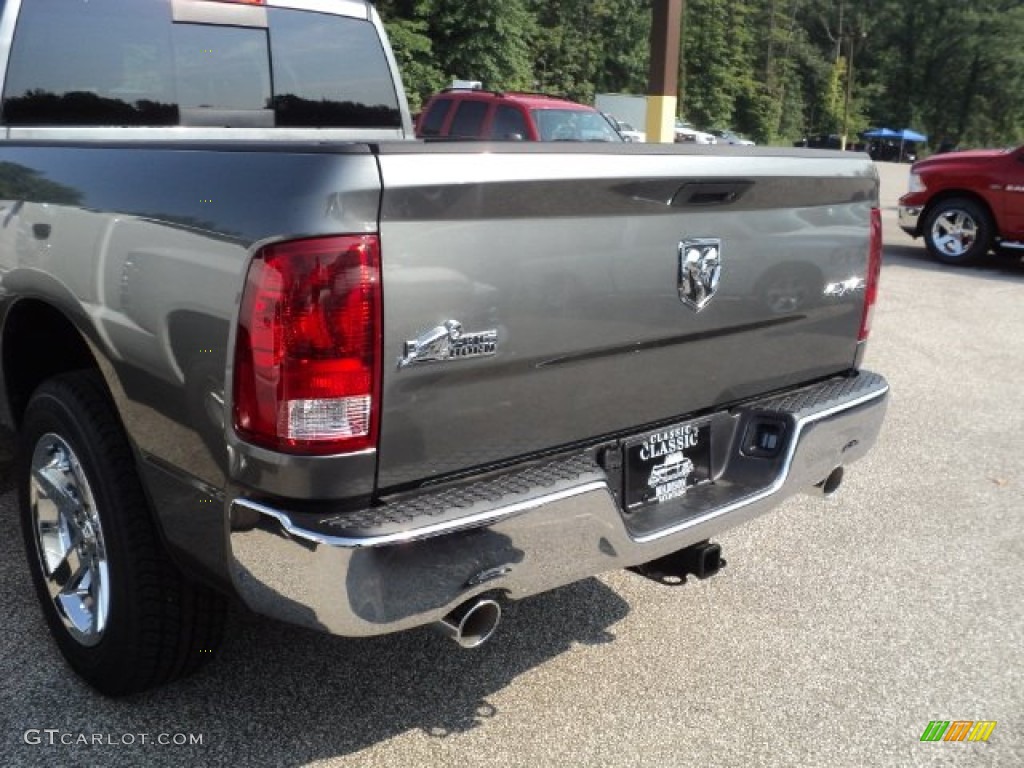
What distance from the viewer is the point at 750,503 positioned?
279cm

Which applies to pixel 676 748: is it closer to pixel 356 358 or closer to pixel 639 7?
pixel 356 358

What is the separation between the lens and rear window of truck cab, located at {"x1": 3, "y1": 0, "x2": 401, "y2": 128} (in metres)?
3.42

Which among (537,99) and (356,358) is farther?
(537,99)

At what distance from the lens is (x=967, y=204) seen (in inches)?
458

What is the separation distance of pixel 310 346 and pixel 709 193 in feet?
3.93

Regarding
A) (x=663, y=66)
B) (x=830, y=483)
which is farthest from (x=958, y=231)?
(x=830, y=483)

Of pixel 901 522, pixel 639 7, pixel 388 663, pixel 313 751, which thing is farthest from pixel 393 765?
pixel 639 7

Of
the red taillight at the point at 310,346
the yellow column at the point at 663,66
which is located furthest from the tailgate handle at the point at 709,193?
the yellow column at the point at 663,66

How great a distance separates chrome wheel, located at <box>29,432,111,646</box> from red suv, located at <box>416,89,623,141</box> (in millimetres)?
10115

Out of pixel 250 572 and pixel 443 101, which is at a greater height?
pixel 443 101

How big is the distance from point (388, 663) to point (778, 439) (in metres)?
1.37

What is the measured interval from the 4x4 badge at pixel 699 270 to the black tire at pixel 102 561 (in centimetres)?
151

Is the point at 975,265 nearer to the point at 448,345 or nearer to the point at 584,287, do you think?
the point at 584,287

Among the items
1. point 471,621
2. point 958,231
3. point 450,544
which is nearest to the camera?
point 450,544
